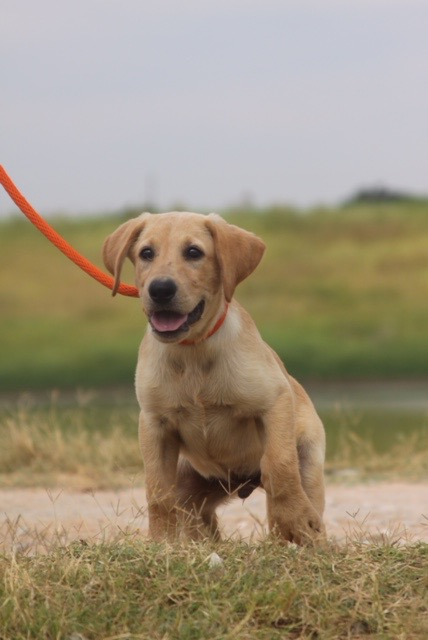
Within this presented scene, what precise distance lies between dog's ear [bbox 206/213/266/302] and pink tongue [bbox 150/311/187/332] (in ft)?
0.96

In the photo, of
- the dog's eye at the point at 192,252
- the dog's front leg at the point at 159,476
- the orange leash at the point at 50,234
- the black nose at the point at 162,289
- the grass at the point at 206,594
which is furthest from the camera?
the orange leash at the point at 50,234

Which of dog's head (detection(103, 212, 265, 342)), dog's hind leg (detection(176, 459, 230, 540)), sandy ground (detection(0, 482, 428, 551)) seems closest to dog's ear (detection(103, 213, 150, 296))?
dog's head (detection(103, 212, 265, 342))

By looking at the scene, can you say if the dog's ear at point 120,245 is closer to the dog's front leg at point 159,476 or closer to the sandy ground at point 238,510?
the dog's front leg at point 159,476

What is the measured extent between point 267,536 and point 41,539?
1205 millimetres

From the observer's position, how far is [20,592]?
4676mm

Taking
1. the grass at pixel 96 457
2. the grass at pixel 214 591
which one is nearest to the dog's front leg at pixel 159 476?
the grass at pixel 214 591

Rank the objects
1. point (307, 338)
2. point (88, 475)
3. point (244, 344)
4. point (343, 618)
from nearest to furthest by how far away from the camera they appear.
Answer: point (343, 618)
point (244, 344)
point (88, 475)
point (307, 338)

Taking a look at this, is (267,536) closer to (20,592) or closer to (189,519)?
(189,519)

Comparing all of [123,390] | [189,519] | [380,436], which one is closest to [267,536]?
[189,519]

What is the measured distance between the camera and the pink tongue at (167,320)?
A: 5.40m

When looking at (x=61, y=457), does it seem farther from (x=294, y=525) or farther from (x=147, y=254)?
(x=147, y=254)

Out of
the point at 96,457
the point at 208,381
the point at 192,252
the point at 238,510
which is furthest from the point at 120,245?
the point at 96,457

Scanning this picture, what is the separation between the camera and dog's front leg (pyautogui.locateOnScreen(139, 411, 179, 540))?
5.81 meters

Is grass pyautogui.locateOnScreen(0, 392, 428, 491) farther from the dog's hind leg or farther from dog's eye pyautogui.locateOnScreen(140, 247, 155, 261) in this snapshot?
dog's eye pyautogui.locateOnScreen(140, 247, 155, 261)
